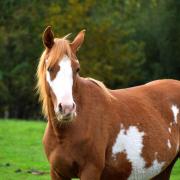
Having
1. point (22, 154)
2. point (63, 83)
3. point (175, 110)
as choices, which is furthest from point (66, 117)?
point (22, 154)

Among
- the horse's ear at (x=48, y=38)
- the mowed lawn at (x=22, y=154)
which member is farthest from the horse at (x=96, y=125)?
the mowed lawn at (x=22, y=154)

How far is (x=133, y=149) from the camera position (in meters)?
6.12

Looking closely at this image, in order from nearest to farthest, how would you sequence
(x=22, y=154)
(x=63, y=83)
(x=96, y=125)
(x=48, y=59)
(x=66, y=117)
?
(x=66, y=117)
(x=63, y=83)
(x=48, y=59)
(x=96, y=125)
(x=22, y=154)

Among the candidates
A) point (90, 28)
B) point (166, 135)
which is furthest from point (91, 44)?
point (166, 135)

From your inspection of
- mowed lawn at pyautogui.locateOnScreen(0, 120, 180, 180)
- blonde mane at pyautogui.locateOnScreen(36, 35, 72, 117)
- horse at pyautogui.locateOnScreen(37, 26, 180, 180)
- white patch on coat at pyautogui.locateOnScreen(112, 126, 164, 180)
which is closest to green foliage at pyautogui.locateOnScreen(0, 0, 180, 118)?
→ mowed lawn at pyautogui.locateOnScreen(0, 120, 180, 180)

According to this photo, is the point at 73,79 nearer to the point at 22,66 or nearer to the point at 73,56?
the point at 73,56

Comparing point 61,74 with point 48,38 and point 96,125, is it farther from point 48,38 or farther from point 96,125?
point 96,125

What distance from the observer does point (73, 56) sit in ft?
18.2

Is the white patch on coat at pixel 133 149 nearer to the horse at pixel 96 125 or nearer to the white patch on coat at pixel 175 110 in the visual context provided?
the horse at pixel 96 125

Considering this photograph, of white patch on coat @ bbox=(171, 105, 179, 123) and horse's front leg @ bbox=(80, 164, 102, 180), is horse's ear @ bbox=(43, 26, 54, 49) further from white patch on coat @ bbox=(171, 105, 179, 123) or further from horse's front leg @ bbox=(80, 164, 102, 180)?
white patch on coat @ bbox=(171, 105, 179, 123)

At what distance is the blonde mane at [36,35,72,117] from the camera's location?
546 cm

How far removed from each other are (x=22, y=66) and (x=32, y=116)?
173 inches

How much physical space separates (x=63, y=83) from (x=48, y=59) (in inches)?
14.7

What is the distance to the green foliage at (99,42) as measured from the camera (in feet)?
116
